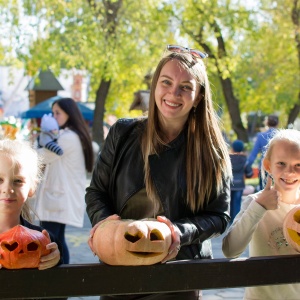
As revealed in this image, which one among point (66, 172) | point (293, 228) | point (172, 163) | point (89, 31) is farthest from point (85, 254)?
point (89, 31)

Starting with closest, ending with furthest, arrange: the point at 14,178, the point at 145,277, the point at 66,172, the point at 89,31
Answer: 1. the point at 145,277
2. the point at 14,178
3. the point at 66,172
4. the point at 89,31

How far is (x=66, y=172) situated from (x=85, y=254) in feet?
5.81

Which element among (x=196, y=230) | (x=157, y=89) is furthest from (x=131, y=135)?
(x=196, y=230)

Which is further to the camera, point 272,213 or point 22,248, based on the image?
point 272,213

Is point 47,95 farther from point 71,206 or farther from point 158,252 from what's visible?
point 158,252

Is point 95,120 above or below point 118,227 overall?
below

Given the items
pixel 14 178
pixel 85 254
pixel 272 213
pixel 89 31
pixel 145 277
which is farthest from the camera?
pixel 89 31

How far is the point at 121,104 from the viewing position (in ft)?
96.5

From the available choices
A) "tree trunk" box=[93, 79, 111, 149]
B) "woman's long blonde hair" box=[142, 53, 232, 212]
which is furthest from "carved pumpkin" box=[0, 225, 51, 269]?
"tree trunk" box=[93, 79, 111, 149]

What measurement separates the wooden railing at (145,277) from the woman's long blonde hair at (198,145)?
0.55m

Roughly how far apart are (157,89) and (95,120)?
1772cm

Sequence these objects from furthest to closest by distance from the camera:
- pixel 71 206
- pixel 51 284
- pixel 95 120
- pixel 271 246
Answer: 1. pixel 95 120
2. pixel 71 206
3. pixel 271 246
4. pixel 51 284

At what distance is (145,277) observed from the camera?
1.91m

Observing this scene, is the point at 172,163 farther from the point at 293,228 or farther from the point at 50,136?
the point at 50,136
